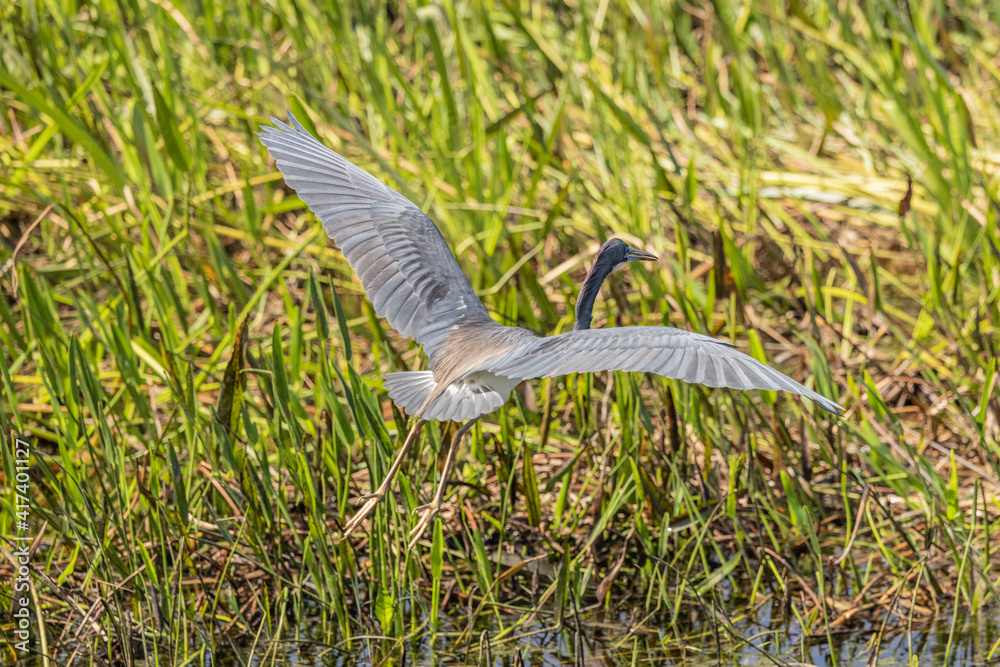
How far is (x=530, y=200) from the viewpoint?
4262 millimetres

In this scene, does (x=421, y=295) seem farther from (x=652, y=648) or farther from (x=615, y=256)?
(x=652, y=648)

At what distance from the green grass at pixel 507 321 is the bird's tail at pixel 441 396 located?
116mm

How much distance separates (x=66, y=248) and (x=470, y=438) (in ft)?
7.08

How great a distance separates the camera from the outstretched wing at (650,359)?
1.97 m

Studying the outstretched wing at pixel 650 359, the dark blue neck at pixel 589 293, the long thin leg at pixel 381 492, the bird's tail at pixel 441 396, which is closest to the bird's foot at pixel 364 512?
the long thin leg at pixel 381 492

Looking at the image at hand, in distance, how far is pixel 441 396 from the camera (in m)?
2.52

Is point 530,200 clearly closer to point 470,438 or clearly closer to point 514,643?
point 470,438

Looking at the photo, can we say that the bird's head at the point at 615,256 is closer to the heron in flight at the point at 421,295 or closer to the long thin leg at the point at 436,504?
the heron in flight at the point at 421,295

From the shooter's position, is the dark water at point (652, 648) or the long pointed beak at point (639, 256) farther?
the long pointed beak at point (639, 256)

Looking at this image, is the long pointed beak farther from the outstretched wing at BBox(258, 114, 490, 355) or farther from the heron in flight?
the outstretched wing at BBox(258, 114, 490, 355)

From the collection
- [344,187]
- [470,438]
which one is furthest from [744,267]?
[344,187]

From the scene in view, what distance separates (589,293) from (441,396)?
1.83ft

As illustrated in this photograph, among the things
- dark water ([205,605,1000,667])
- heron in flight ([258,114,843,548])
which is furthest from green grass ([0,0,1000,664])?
heron in flight ([258,114,843,548])

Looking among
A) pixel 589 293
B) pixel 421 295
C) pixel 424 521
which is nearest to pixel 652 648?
pixel 424 521
